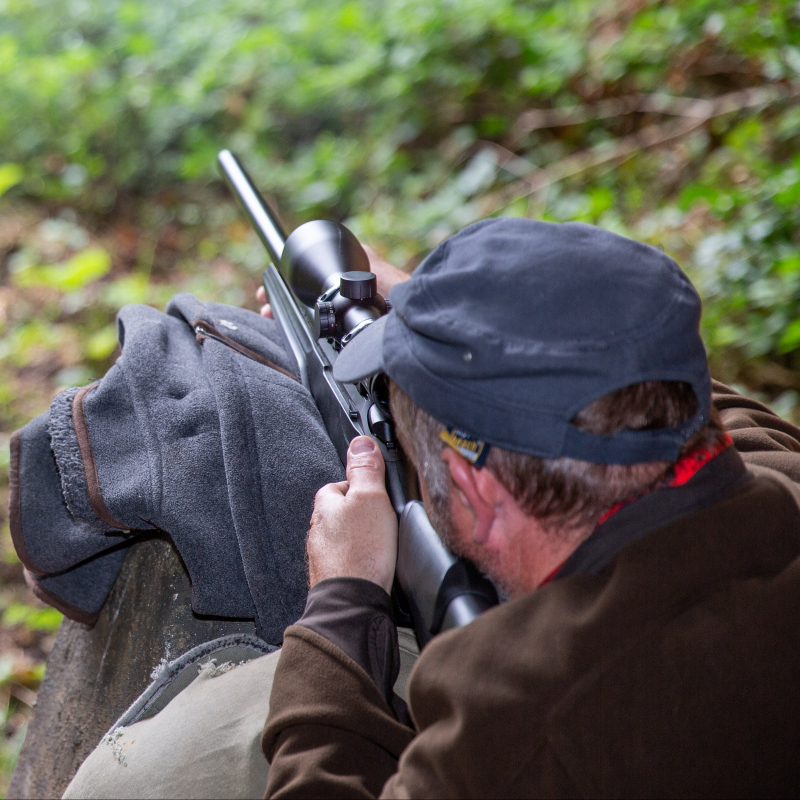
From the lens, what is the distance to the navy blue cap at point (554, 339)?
0.92 m

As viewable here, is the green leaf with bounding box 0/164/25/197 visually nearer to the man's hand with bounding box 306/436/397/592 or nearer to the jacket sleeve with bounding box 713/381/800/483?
the man's hand with bounding box 306/436/397/592

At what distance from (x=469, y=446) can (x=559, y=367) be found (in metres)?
0.16

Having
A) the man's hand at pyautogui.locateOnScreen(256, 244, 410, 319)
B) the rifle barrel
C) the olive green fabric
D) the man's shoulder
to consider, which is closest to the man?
the man's shoulder

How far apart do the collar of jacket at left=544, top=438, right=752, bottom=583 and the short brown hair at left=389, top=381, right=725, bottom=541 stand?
0.7 inches

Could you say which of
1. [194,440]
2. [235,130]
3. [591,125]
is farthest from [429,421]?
[235,130]

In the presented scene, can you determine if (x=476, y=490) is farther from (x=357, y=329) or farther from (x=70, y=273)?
(x=70, y=273)

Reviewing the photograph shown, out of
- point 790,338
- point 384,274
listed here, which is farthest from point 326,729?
point 790,338

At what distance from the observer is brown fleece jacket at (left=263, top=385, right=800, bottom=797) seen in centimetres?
89

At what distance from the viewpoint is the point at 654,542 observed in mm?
933

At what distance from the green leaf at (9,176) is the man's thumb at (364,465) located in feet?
12.7

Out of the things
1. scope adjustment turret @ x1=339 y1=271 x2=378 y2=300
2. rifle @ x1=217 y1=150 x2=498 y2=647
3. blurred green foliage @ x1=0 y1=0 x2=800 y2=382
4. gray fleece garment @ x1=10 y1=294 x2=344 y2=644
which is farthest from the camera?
blurred green foliage @ x1=0 y1=0 x2=800 y2=382

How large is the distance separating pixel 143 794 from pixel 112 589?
0.60 metres

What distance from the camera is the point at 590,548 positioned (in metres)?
0.97

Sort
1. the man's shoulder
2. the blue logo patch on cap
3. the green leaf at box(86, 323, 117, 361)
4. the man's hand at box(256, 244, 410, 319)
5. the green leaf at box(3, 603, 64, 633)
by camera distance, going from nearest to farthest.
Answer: the man's shoulder
the blue logo patch on cap
the man's hand at box(256, 244, 410, 319)
the green leaf at box(3, 603, 64, 633)
the green leaf at box(86, 323, 117, 361)
